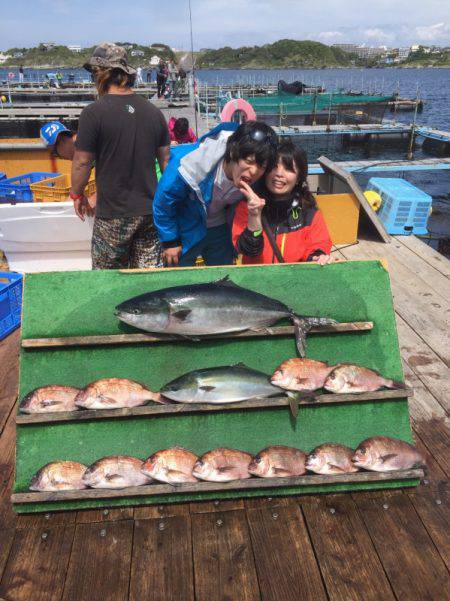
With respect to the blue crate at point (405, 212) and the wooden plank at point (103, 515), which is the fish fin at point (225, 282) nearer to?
the wooden plank at point (103, 515)

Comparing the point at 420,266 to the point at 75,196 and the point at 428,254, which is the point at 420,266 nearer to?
the point at 428,254

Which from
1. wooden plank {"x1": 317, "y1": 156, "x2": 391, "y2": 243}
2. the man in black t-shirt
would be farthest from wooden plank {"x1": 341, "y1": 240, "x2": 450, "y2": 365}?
the man in black t-shirt

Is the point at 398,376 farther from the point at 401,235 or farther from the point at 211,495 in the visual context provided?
the point at 401,235

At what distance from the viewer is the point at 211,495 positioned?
108 inches

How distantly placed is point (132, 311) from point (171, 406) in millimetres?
659

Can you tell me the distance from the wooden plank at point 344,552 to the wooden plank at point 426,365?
5.05 ft

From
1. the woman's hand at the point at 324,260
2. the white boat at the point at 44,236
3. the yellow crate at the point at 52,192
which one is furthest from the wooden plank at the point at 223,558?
the yellow crate at the point at 52,192

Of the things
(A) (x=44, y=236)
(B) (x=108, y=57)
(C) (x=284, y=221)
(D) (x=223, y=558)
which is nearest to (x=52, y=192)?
(A) (x=44, y=236)

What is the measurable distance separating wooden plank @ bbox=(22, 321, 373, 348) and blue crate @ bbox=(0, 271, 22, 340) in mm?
2198

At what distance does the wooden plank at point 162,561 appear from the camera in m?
2.26

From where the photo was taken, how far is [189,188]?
332cm

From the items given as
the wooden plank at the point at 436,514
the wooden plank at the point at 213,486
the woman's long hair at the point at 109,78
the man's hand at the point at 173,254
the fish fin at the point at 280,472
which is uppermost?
the woman's long hair at the point at 109,78

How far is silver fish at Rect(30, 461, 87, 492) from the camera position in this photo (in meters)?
2.65

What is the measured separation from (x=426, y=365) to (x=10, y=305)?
448 cm
